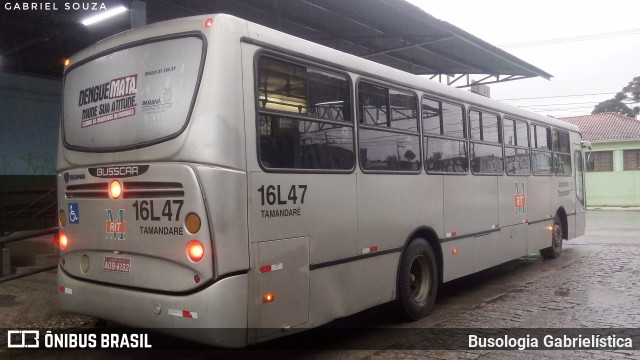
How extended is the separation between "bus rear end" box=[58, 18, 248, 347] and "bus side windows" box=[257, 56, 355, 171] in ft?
1.38

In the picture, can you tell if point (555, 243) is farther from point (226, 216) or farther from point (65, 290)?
point (65, 290)

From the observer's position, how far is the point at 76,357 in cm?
524

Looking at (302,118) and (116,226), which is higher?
(302,118)

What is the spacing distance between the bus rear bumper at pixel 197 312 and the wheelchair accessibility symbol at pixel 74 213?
91 cm

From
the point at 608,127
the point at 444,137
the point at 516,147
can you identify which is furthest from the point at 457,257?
the point at 608,127

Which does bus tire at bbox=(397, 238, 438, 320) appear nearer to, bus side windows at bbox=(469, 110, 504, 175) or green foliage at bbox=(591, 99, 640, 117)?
bus side windows at bbox=(469, 110, 504, 175)

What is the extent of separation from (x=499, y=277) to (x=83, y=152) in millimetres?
7445

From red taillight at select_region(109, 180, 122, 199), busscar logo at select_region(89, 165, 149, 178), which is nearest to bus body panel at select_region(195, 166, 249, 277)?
busscar logo at select_region(89, 165, 149, 178)

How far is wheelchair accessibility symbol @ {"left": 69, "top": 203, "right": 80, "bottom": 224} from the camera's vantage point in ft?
16.3

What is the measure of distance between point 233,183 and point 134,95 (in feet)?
4.26

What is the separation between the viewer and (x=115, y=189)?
460 cm

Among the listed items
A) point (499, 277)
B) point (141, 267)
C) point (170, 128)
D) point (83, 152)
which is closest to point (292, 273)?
point (141, 267)

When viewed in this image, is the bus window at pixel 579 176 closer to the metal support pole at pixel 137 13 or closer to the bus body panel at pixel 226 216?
the metal support pole at pixel 137 13

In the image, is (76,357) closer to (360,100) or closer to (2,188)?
(360,100)
